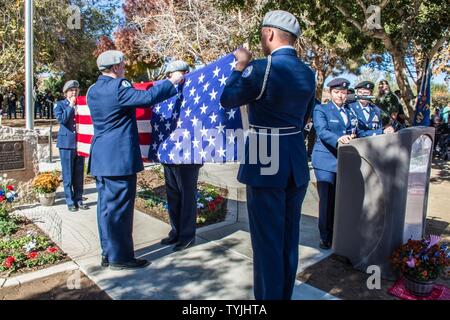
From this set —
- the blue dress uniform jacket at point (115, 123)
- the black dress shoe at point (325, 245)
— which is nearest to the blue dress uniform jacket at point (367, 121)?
the black dress shoe at point (325, 245)

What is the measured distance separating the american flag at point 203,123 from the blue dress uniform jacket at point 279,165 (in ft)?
2.75

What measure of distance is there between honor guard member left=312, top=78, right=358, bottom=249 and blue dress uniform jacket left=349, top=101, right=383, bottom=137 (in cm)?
13

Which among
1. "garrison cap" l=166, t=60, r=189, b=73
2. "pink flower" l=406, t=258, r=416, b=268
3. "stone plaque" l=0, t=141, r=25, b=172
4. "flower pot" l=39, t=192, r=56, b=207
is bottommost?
"flower pot" l=39, t=192, r=56, b=207

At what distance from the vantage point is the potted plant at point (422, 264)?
3.15 m

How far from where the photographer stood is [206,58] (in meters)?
12.5

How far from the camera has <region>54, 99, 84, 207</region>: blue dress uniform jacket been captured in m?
5.42

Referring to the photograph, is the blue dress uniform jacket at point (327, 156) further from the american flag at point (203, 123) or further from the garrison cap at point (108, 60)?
the garrison cap at point (108, 60)

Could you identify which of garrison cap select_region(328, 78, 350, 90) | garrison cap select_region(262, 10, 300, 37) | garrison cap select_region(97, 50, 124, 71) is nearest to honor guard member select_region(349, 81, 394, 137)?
garrison cap select_region(328, 78, 350, 90)

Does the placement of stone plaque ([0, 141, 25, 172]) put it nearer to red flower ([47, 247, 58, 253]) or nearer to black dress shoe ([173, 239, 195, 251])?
red flower ([47, 247, 58, 253])

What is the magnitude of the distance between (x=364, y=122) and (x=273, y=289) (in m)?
2.48

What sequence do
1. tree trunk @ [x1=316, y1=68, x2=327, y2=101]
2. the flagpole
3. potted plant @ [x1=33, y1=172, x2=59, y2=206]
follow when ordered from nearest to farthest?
potted plant @ [x1=33, y1=172, x2=59, y2=206], the flagpole, tree trunk @ [x1=316, y1=68, x2=327, y2=101]

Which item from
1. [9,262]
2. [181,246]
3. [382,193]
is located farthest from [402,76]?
[9,262]

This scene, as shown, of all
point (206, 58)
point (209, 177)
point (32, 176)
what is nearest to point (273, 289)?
point (32, 176)

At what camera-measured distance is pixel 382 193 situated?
3498 mm
